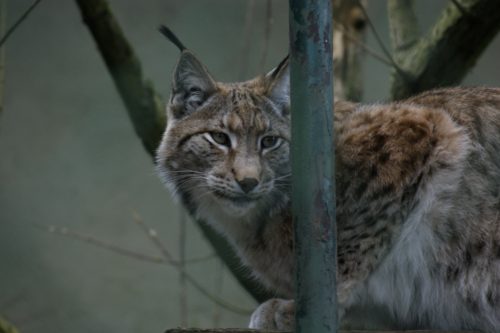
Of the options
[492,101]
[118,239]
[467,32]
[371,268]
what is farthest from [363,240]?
[118,239]

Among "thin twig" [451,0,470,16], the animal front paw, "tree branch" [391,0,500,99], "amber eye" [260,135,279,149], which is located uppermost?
"thin twig" [451,0,470,16]

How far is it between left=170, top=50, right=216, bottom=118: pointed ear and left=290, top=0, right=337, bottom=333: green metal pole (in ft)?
7.33

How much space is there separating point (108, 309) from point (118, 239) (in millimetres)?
738

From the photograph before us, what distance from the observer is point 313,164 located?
2387mm

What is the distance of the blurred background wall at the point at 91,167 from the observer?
9211mm

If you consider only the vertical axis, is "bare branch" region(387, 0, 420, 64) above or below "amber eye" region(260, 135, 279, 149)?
above

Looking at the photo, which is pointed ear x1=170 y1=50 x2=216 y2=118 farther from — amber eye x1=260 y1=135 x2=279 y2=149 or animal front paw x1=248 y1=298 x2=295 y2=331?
animal front paw x1=248 y1=298 x2=295 y2=331

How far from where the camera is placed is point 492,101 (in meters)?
4.34

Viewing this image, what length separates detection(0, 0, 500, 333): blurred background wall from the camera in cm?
921

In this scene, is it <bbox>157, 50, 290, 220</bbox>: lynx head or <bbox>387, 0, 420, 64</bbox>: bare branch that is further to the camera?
<bbox>387, 0, 420, 64</bbox>: bare branch

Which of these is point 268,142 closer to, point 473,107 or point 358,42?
point 473,107

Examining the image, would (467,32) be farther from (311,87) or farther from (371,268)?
(311,87)

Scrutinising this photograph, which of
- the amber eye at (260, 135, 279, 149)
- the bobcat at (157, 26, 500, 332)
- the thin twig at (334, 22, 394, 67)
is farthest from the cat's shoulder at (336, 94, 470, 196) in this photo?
the thin twig at (334, 22, 394, 67)

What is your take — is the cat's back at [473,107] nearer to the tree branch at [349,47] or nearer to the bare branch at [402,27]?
the bare branch at [402,27]
